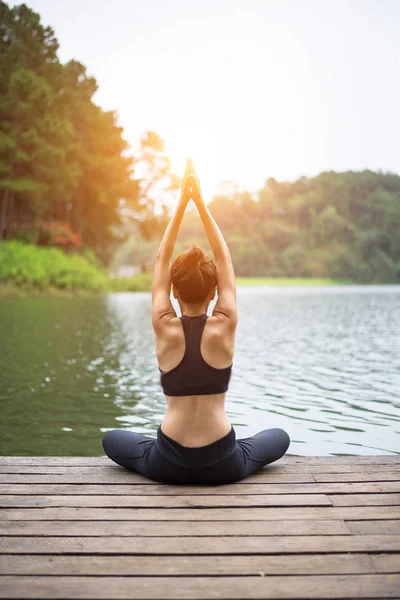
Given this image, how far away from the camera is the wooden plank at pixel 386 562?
180 cm

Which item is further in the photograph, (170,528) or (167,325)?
(167,325)

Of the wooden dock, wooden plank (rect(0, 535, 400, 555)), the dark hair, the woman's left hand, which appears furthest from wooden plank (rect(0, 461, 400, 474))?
the woman's left hand

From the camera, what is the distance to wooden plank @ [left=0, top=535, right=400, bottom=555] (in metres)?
1.93

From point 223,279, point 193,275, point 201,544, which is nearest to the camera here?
point 201,544

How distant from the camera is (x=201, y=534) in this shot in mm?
2043

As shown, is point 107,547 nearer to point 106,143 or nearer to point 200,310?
point 200,310

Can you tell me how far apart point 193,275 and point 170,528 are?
37.4 inches

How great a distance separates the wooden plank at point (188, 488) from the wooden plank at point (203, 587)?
0.70 m

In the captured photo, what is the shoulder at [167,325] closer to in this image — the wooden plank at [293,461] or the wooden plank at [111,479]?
the wooden plank at [111,479]

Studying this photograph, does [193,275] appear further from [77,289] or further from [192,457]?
[77,289]

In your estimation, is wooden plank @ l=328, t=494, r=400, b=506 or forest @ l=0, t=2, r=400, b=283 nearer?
wooden plank @ l=328, t=494, r=400, b=506

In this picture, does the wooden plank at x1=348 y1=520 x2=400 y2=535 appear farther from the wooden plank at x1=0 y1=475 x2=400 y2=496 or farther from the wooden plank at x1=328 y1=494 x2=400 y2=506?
the wooden plank at x1=0 y1=475 x2=400 y2=496

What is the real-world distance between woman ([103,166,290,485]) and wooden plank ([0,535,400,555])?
1.56 ft

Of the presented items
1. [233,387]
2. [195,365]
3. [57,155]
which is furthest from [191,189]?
[57,155]
